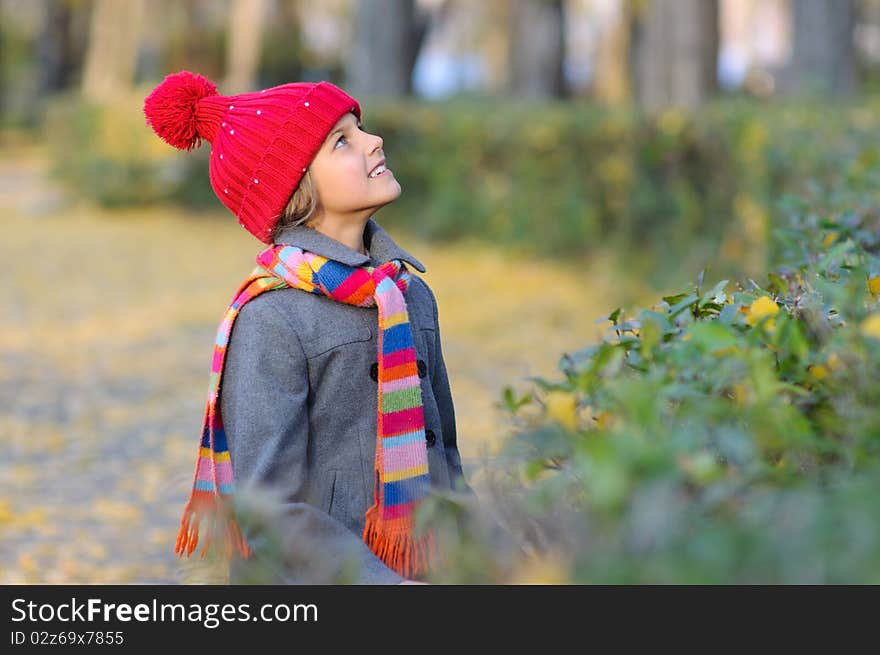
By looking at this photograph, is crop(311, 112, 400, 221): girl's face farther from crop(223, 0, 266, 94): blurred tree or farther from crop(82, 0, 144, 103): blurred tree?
crop(82, 0, 144, 103): blurred tree

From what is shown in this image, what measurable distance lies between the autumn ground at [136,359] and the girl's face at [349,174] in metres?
0.56

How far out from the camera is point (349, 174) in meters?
2.45

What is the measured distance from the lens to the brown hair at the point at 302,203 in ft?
8.13

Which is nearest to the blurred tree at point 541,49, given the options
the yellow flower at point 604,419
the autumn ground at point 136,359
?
the autumn ground at point 136,359

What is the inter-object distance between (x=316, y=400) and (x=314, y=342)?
123mm

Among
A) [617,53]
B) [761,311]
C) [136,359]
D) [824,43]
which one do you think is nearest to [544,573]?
[761,311]

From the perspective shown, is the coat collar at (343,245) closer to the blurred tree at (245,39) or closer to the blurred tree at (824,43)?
the blurred tree at (824,43)

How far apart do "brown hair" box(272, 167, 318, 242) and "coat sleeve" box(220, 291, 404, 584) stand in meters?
0.19

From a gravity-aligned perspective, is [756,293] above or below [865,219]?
below
